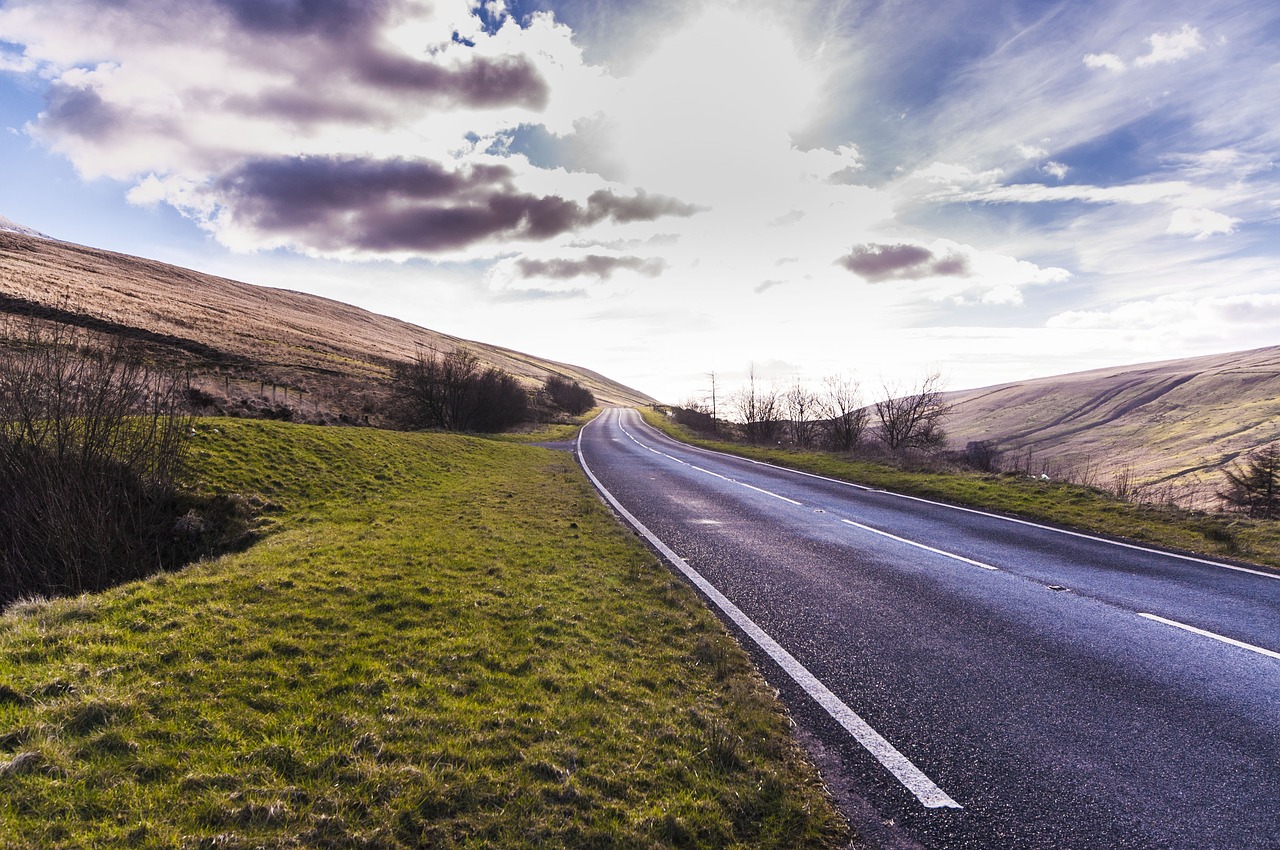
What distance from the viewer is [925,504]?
1448 cm

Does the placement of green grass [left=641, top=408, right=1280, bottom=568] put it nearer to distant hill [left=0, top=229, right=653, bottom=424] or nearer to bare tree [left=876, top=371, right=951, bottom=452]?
bare tree [left=876, top=371, right=951, bottom=452]

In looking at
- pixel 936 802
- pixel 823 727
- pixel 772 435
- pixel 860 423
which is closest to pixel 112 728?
pixel 823 727

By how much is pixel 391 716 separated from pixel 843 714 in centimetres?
340

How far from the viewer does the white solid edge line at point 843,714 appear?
328 cm

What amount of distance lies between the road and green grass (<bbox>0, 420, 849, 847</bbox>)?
0.51 meters

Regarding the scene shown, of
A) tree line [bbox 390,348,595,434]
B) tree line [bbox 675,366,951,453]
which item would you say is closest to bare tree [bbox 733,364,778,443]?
tree line [bbox 675,366,951,453]

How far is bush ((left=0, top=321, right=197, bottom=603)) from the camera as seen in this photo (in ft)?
25.6

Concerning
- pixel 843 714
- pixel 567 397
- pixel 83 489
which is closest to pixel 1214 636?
pixel 843 714

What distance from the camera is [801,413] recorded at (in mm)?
44625

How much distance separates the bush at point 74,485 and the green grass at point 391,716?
237 centimetres

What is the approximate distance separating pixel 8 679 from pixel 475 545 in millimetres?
5351

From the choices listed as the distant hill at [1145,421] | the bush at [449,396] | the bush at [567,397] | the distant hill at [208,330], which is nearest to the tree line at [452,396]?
the bush at [449,396]

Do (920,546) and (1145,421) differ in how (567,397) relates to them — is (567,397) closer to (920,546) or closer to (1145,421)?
(920,546)

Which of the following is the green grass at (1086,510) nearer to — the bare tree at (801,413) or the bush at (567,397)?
the bare tree at (801,413)
